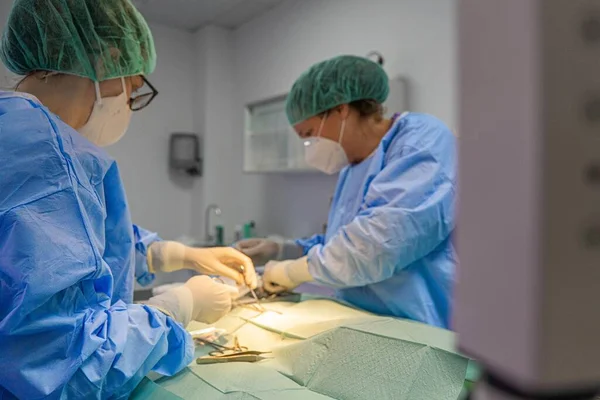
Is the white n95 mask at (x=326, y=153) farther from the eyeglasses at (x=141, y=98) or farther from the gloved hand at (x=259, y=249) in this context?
the eyeglasses at (x=141, y=98)

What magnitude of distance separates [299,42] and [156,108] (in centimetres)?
153

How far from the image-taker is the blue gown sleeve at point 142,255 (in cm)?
168

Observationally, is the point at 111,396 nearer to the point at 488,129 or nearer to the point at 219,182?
the point at 488,129

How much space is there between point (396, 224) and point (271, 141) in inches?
92.6

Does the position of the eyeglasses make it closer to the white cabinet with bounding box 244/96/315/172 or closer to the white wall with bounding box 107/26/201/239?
the white cabinet with bounding box 244/96/315/172

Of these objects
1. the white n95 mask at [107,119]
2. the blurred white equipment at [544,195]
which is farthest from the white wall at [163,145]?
the blurred white equipment at [544,195]

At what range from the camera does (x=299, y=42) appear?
388 cm

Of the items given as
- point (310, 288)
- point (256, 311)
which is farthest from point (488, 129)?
point (310, 288)

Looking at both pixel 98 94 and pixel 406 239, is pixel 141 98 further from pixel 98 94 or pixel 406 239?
pixel 406 239

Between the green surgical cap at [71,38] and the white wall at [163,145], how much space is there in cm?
322

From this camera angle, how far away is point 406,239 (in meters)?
1.56

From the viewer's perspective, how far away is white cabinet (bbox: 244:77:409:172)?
3.48 meters

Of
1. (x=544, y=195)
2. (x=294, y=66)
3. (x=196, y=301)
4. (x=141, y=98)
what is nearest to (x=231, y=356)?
(x=196, y=301)

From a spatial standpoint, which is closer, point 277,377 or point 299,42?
point 277,377
